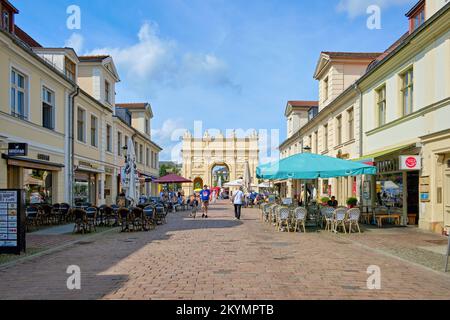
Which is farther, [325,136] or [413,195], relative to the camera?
[325,136]

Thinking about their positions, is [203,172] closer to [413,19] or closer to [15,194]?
[413,19]

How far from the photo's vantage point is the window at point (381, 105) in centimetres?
1817

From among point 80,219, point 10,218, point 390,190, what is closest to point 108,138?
point 80,219

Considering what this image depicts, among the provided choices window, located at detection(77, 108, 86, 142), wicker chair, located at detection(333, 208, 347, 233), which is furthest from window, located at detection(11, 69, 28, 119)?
wicker chair, located at detection(333, 208, 347, 233)

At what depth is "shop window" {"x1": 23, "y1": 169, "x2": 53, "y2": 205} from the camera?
16234 millimetres

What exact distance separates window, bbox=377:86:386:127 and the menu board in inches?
579

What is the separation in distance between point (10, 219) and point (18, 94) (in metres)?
7.80

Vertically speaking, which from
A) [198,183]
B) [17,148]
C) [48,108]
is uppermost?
[48,108]

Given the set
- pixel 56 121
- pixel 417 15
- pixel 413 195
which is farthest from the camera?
pixel 56 121

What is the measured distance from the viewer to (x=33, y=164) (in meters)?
15.7

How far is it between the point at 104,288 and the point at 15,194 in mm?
4567

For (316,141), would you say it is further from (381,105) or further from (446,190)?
(446,190)

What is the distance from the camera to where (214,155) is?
63781 mm
